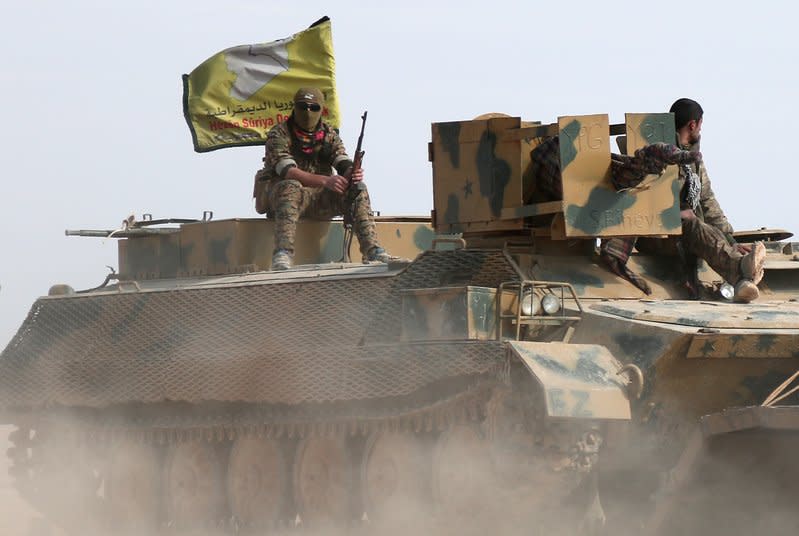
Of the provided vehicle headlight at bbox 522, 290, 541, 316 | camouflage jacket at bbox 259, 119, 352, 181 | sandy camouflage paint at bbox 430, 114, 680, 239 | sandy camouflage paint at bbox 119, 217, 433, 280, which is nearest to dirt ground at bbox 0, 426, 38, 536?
sandy camouflage paint at bbox 119, 217, 433, 280

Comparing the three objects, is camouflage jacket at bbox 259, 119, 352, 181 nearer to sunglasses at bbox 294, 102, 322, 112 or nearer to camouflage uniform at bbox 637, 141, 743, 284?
sunglasses at bbox 294, 102, 322, 112

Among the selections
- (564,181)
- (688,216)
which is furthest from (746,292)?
(564,181)

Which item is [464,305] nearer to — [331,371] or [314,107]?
[331,371]

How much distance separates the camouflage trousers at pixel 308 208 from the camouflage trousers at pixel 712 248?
3.09 m

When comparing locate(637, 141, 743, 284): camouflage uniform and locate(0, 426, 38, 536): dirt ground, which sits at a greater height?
locate(637, 141, 743, 284): camouflage uniform

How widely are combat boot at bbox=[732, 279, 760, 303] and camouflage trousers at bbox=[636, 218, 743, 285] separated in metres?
0.22

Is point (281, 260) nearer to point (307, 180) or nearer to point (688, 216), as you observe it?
point (307, 180)

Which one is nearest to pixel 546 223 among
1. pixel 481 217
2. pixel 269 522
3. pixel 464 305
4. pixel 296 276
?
pixel 481 217

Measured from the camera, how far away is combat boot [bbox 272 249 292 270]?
14.2 metres

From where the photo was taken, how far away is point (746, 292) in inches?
454

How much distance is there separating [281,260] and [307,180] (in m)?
0.80

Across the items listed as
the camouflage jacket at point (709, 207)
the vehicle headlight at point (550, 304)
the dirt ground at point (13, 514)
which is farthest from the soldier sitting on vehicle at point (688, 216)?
the dirt ground at point (13, 514)

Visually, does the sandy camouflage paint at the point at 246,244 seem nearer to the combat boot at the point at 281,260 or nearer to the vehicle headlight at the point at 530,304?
the combat boot at the point at 281,260

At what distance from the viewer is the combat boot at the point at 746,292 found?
11.5 m
